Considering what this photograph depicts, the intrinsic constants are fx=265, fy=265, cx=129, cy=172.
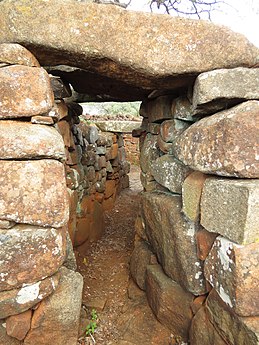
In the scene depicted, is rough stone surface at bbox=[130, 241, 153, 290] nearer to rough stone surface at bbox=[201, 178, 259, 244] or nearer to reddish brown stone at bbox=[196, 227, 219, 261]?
reddish brown stone at bbox=[196, 227, 219, 261]

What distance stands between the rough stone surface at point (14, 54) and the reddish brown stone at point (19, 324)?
1.49 m

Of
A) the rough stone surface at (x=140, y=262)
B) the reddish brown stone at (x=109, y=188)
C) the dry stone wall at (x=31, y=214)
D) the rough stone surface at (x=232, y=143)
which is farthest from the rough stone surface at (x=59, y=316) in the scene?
the reddish brown stone at (x=109, y=188)

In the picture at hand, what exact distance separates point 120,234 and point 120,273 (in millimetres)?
1105

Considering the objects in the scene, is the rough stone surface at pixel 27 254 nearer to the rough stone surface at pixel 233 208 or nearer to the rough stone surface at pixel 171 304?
the rough stone surface at pixel 233 208

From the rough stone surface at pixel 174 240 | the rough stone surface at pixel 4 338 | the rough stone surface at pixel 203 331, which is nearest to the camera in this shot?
the rough stone surface at pixel 4 338

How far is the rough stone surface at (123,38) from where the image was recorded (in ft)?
5.12

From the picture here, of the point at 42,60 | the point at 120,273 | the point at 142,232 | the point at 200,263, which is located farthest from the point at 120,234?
the point at 42,60

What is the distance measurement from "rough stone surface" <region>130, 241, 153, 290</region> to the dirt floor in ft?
0.30

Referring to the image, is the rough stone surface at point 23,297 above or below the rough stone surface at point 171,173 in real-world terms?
below

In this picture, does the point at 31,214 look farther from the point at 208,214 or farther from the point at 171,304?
the point at 171,304

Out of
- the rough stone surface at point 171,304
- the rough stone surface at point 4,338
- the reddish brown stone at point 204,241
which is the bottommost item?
the rough stone surface at point 171,304

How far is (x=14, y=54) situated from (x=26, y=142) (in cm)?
54

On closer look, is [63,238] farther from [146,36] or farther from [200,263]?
[146,36]

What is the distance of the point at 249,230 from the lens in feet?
4.49
